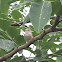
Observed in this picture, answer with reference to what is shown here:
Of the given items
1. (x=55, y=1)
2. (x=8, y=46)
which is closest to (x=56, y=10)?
(x=55, y=1)

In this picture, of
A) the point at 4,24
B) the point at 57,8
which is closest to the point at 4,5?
the point at 4,24

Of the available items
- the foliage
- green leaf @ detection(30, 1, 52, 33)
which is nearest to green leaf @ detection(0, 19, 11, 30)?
the foliage

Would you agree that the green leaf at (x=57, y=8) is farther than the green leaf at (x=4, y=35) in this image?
No

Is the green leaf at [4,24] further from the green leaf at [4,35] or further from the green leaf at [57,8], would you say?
the green leaf at [57,8]

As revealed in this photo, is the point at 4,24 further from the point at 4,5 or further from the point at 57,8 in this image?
the point at 57,8

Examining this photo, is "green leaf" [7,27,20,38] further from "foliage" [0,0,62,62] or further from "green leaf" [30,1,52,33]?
"green leaf" [30,1,52,33]

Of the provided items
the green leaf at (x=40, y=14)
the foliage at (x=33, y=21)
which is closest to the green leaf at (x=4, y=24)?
the foliage at (x=33, y=21)

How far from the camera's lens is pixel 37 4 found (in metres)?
0.44

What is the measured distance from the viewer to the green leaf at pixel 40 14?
0.38 m

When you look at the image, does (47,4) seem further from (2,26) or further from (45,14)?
(2,26)

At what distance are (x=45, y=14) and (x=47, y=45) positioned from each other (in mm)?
274

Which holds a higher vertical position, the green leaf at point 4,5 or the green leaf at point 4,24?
the green leaf at point 4,5

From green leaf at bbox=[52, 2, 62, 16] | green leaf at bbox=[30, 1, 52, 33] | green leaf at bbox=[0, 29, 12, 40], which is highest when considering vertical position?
green leaf at bbox=[0, 29, 12, 40]

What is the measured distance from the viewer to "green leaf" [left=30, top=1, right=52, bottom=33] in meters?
0.38
